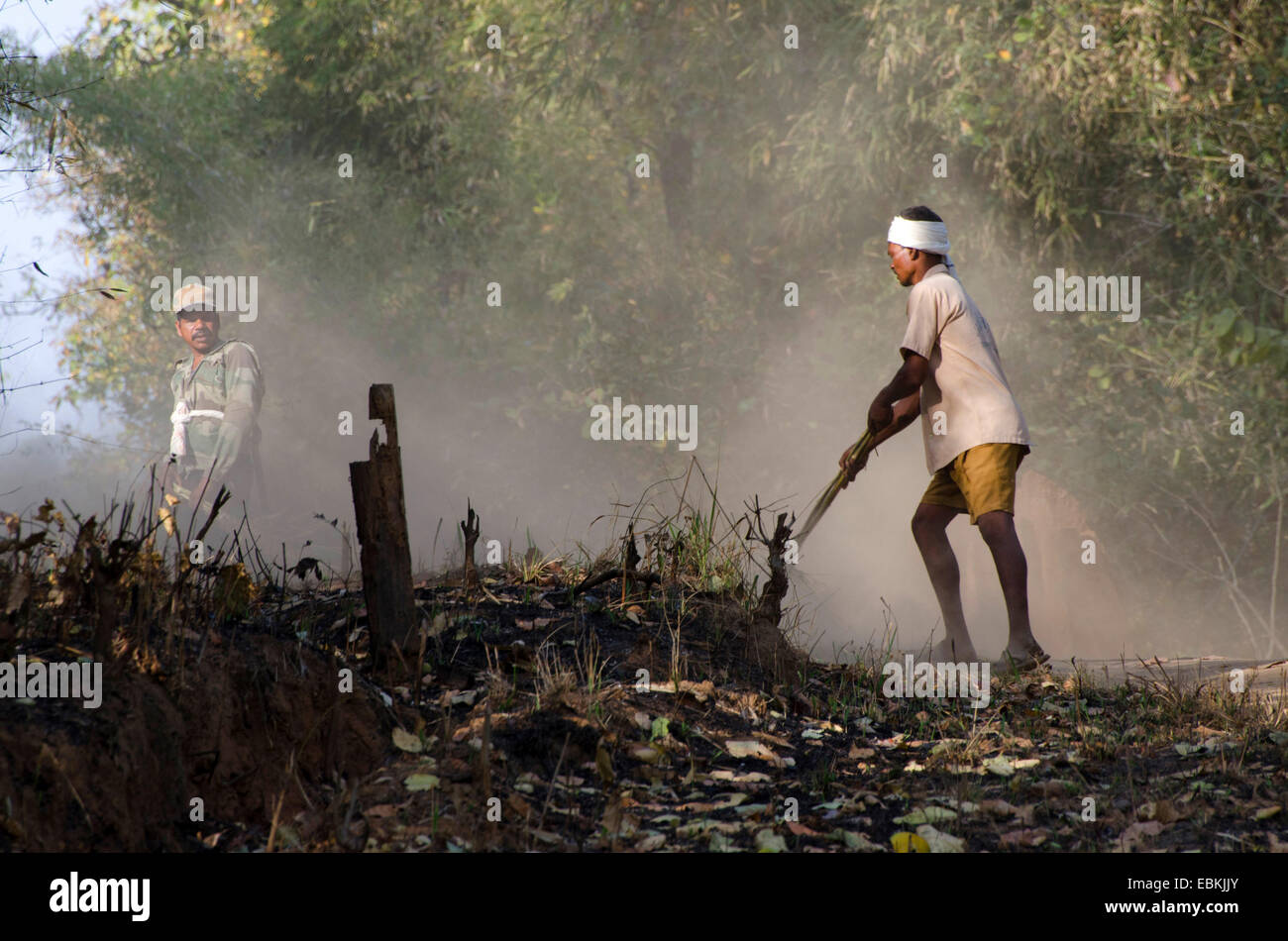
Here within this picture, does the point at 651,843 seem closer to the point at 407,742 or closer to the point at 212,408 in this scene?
the point at 407,742

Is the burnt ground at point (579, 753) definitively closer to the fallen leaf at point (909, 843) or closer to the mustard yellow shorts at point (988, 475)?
the fallen leaf at point (909, 843)

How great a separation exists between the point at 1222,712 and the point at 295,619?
11.3 feet

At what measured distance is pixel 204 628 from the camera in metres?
3.98

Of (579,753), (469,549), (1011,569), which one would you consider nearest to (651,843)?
(579,753)

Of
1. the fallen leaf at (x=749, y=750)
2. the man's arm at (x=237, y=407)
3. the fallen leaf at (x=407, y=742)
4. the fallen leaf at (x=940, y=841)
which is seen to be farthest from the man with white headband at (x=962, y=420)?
the man's arm at (x=237, y=407)

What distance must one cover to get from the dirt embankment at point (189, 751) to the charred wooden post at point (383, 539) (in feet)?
1.08

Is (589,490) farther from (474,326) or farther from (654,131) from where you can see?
(654,131)

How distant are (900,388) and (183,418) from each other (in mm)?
6158

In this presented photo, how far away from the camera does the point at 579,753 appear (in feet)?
12.7

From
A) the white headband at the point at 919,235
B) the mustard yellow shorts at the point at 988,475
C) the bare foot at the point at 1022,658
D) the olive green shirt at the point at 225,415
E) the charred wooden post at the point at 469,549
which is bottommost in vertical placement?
the bare foot at the point at 1022,658

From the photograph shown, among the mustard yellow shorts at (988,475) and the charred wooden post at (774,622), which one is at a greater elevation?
the mustard yellow shorts at (988,475)

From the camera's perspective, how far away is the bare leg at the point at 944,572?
236 inches

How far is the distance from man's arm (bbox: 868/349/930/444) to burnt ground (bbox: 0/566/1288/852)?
1296 mm
